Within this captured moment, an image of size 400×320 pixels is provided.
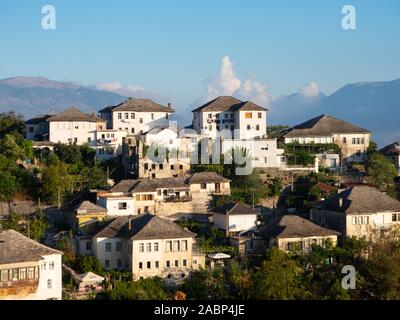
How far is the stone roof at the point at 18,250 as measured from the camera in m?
25.7

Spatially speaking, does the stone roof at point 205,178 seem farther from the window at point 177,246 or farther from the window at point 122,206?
the window at point 177,246

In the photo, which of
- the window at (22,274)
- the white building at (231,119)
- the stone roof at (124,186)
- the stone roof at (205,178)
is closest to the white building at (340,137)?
the white building at (231,119)

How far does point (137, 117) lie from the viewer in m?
46.4

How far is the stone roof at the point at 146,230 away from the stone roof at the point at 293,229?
3729 millimetres

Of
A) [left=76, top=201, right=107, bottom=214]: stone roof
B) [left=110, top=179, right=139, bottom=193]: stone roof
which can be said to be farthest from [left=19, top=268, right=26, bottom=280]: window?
[left=110, top=179, right=139, bottom=193]: stone roof

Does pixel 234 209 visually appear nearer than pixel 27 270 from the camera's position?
No

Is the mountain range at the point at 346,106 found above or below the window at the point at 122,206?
above

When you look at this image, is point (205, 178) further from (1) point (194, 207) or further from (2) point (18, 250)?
(2) point (18, 250)

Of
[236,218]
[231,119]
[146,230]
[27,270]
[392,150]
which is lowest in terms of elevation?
[27,270]

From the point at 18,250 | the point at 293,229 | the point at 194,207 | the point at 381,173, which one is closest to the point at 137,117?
the point at 194,207

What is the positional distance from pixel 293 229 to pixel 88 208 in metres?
9.36

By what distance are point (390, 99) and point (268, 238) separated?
5462 inches

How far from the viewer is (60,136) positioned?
4347 centimetres

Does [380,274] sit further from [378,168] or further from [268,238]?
[378,168]
